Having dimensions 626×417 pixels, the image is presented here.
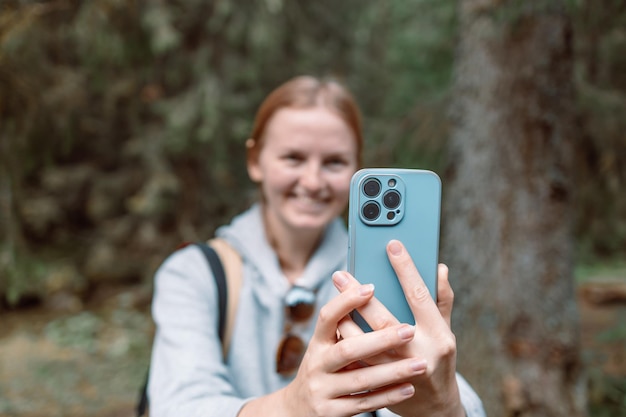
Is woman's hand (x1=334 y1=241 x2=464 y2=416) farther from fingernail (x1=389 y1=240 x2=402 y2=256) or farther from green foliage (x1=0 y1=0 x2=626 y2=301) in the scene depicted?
green foliage (x1=0 y1=0 x2=626 y2=301)

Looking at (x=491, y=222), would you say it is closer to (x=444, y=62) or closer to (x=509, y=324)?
(x=509, y=324)

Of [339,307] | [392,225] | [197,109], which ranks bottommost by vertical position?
[339,307]

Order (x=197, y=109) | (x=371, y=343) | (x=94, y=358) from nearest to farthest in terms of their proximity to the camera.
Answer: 1. (x=371, y=343)
2. (x=94, y=358)
3. (x=197, y=109)

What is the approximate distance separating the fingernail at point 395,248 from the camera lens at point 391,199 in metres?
0.09

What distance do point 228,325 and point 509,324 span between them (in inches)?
75.9

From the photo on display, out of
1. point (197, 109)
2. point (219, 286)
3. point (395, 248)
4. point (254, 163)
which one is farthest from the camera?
point (197, 109)

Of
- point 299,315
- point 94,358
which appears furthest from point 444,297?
point 94,358

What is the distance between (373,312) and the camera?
0.96 m

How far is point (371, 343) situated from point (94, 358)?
18.3 feet

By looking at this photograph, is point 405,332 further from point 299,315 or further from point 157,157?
point 157,157

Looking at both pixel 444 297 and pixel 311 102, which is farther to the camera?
pixel 311 102

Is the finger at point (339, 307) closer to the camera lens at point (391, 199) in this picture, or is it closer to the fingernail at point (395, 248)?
the fingernail at point (395, 248)

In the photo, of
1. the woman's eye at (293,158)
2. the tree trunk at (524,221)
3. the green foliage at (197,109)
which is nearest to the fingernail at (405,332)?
the woman's eye at (293,158)

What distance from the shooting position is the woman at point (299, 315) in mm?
933
